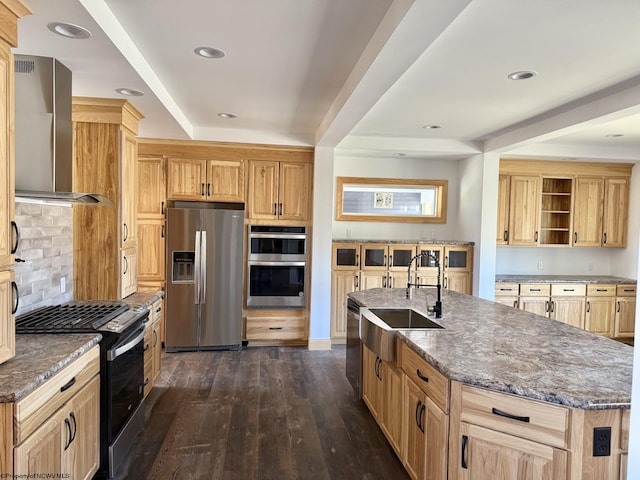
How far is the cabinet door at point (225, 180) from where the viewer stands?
187 inches

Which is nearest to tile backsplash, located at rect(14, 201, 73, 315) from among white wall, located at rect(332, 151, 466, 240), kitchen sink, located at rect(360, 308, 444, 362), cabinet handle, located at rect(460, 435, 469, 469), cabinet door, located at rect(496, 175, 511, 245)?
kitchen sink, located at rect(360, 308, 444, 362)

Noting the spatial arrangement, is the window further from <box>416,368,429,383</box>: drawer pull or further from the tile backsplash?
<box>416,368,429,383</box>: drawer pull

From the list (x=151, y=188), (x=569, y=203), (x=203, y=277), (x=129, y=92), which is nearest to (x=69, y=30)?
(x=129, y=92)

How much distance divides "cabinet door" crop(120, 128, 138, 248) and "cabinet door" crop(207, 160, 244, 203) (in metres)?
1.24

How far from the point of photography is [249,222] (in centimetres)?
486

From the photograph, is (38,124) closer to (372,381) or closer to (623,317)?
(372,381)

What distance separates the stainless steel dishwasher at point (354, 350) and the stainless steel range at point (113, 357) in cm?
163

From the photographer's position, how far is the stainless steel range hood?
2275 millimetres

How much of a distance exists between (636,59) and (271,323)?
4.17 m

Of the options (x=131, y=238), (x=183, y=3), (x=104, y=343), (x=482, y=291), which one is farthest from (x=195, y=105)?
(x=482, y=291)

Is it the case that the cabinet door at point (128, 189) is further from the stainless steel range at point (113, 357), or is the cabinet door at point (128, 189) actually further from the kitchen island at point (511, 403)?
the kitchen island at point (511, 403)

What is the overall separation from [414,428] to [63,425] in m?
1.69

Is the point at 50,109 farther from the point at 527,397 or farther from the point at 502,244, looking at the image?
the point at 502,244

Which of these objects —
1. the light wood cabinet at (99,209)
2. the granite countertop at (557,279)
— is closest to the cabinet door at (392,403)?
the light wood cabinet at (99,209)
